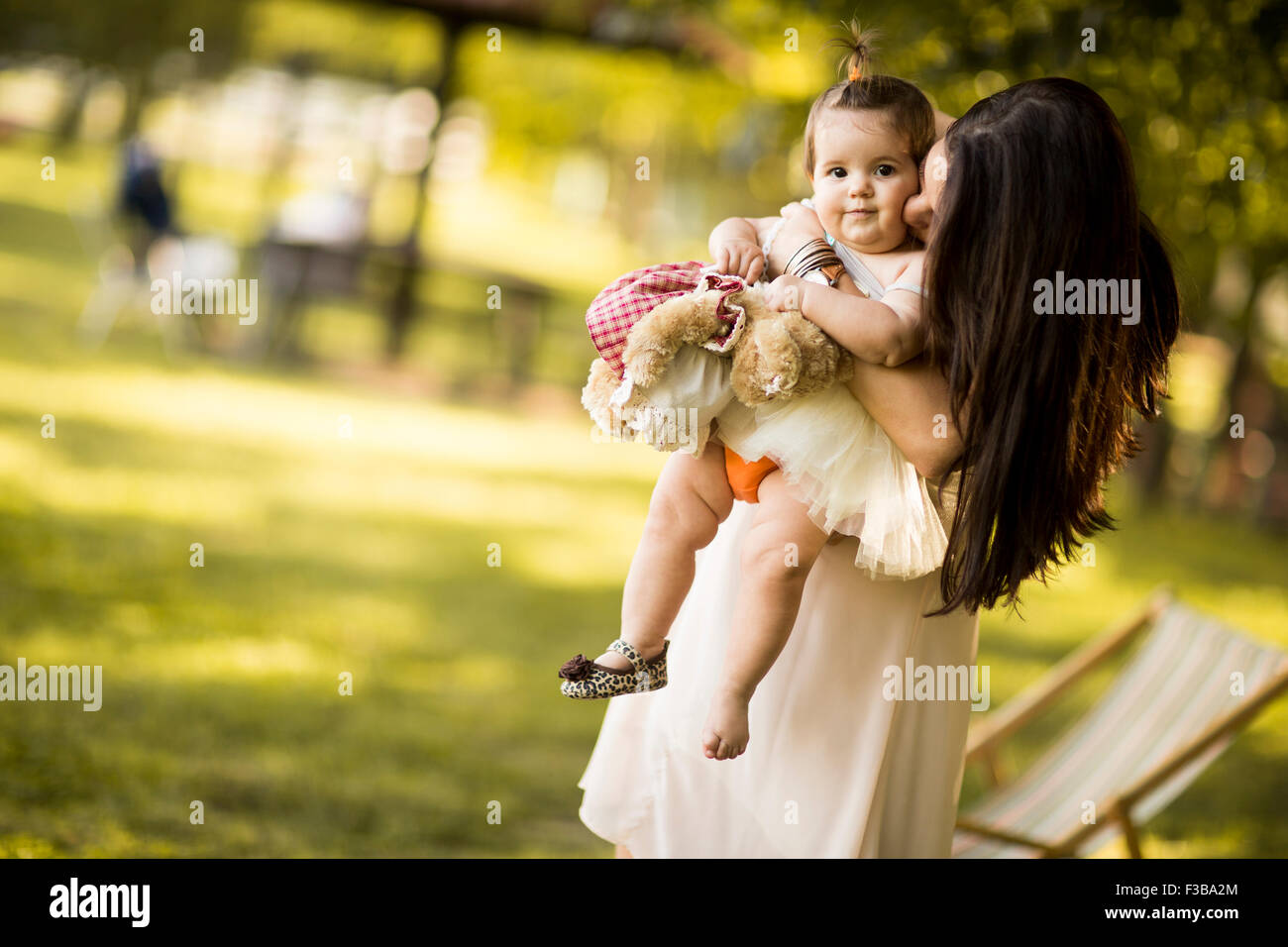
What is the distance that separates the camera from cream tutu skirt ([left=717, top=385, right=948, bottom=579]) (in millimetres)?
2148

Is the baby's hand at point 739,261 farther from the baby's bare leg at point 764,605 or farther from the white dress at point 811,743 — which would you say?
the white dress at point 811,743

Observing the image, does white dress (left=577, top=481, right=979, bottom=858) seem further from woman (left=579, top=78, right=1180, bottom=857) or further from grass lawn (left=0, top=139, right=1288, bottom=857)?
grass lawn (left=0, top=139, right=1288, bottom=857)

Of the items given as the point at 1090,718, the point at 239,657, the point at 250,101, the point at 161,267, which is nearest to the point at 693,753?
the point at 1090,718

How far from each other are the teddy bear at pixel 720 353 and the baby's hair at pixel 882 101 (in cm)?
34

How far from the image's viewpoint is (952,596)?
2268mm

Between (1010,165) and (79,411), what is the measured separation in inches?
329

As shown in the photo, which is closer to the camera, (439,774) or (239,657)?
(439,774)

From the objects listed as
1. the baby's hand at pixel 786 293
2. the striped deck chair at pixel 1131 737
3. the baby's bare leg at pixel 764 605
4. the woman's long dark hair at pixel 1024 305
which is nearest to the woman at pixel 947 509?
the woman's long dark hair at pixel 1024 305

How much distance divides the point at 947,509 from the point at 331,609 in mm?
4561

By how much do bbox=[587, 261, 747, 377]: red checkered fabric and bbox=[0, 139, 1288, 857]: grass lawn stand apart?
238 centimetres

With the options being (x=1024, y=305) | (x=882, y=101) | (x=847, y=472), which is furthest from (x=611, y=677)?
(x=882, y=101)

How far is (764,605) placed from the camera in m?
2.17

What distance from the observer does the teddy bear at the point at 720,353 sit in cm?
205
